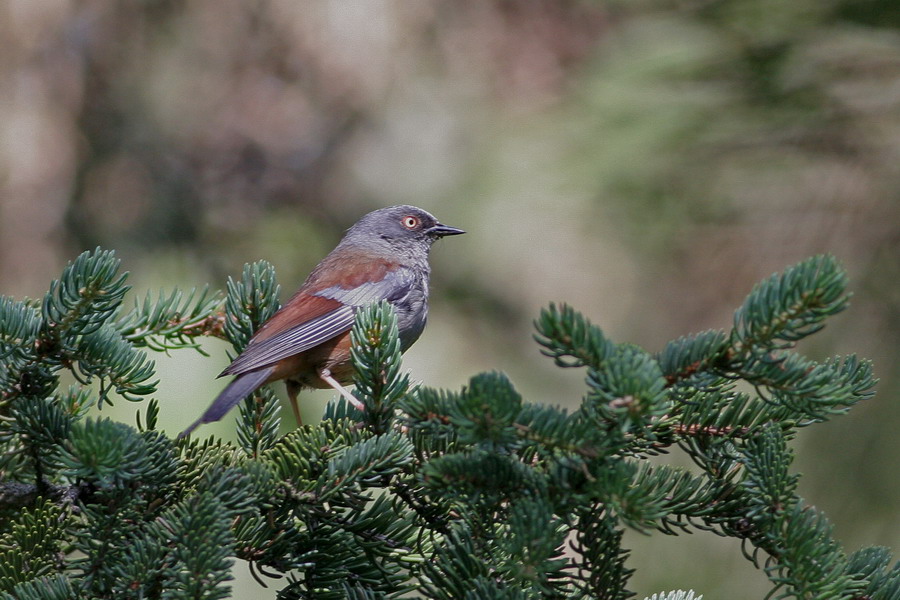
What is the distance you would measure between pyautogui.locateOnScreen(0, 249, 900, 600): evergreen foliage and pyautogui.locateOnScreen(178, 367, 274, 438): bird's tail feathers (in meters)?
0.33

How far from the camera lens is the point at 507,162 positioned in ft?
21.6

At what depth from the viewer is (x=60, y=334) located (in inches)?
84.7

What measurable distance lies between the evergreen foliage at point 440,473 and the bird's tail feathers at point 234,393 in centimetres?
33

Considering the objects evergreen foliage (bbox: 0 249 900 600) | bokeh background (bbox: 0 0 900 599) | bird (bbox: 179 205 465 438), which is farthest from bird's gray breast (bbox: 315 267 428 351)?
evergreen foliage (bbox: 0 249 900 600)

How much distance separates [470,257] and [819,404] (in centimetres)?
523

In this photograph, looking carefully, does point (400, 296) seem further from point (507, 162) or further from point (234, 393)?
point (507, 162)

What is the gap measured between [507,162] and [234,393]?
4.15 metres

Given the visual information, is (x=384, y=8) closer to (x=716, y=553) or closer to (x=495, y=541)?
(x=716, y=553)

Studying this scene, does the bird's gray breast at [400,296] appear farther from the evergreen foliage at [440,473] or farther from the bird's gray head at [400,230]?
the evergreen foliage at [440,473]

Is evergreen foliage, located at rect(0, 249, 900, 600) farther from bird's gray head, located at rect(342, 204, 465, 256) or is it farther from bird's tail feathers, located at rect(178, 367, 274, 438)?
bird's gray head, located at rect(342, 204, 465, 256)

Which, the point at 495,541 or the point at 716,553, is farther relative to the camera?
the point at 716,553

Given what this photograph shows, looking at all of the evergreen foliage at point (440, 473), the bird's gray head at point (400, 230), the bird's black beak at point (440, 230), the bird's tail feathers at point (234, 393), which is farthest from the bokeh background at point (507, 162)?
the evergreen foliage at point (440, 473)

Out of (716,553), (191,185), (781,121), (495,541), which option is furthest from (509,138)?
(495,541)

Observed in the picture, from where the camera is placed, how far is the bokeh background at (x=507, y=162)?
4.12 metres
